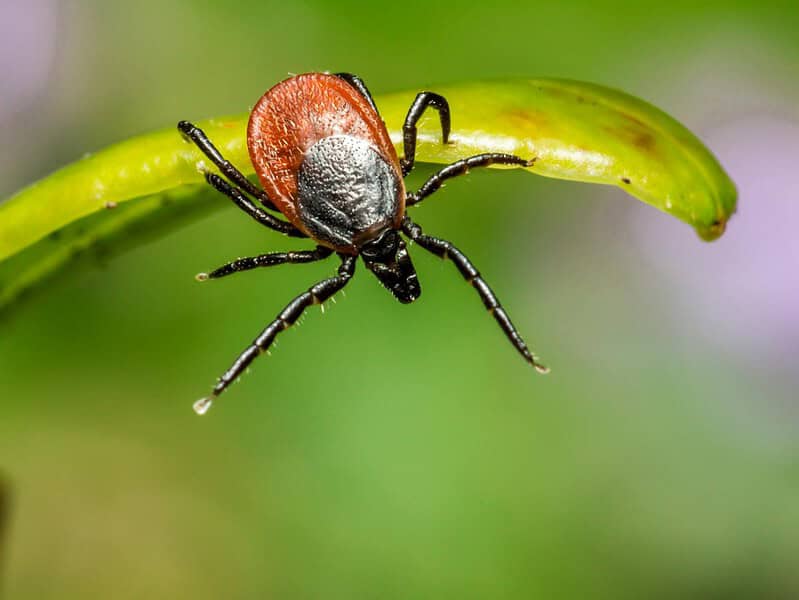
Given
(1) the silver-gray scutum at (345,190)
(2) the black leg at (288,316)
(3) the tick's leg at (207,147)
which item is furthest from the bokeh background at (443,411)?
(3) the tick's leg at (207,147)

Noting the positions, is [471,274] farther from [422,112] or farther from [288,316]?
[422,112]

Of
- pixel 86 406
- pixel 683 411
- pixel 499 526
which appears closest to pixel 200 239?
pixel 86 406

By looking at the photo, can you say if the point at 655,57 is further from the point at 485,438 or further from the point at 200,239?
the point at 200,239

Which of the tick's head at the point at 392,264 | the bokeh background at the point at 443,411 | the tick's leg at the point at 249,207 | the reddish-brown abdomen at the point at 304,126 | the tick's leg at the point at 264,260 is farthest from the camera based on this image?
the bokeh background at the point at 443,411

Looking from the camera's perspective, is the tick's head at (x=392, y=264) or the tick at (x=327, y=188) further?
the tick's head at (x=392, y=264)

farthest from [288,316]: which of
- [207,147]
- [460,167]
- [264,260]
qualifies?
[207,147]

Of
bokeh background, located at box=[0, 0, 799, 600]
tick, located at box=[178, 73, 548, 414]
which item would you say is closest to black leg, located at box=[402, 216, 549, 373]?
tick, located at box=[178, 73, 548, 414]

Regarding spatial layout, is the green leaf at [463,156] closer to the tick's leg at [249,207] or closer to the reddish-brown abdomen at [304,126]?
the tick's leg at [249,207]
